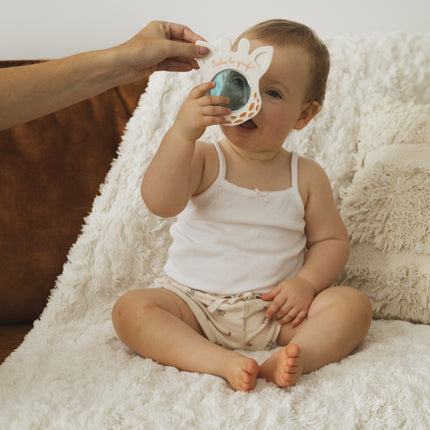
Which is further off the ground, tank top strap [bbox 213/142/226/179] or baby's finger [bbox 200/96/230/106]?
baby's finger [bbox 200/96/230/106]

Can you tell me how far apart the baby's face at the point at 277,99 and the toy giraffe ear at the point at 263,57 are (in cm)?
9

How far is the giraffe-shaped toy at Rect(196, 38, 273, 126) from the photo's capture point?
41.2 inches

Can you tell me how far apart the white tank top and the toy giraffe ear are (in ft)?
0.81

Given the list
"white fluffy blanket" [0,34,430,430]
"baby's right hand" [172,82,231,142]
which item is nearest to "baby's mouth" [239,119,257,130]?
"baby's right hand" [172,82,231,142]

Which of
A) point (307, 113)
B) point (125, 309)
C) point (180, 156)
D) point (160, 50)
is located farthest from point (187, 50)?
point (125, 309)

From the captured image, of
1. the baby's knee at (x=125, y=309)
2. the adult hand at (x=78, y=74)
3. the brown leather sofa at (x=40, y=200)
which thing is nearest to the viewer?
the adult hand at (x=78, y=74)

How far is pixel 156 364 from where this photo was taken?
0.99 m

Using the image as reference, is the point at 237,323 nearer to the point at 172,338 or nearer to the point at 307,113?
the point at 172,338

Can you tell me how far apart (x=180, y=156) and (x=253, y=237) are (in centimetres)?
26

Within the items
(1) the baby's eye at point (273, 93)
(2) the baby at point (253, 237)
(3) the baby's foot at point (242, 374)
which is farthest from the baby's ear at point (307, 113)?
(3) the baby's foot at point (242, 374)

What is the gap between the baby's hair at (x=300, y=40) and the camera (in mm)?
1161

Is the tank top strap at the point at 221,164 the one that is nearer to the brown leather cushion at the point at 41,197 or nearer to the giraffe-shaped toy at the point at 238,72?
the giraffe-shaped toy at the point at 238,72

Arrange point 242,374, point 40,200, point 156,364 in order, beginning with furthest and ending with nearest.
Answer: point 40,200
point 156,364
point 242,374

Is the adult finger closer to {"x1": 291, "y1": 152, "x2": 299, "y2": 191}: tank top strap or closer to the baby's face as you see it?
the baby's face
